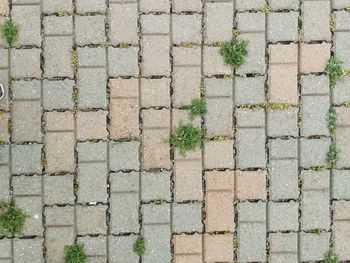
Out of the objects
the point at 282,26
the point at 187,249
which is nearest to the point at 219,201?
the point at 187,249

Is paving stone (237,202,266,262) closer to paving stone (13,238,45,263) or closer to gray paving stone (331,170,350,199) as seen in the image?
gray paving stone (331,170,350,199)

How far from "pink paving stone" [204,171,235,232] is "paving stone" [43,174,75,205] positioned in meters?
1.16

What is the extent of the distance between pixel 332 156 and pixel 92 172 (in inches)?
80.6

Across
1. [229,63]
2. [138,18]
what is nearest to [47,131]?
[138,18]

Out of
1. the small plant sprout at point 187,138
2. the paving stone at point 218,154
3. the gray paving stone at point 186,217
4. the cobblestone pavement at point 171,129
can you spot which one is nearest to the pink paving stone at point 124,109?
the cobblestone pavement at point 171,129

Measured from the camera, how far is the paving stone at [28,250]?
553 cm

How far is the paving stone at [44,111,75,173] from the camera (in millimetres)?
5516

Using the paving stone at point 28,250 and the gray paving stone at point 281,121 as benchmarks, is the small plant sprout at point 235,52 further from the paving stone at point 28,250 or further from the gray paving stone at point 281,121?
the paving stone at point 28,250

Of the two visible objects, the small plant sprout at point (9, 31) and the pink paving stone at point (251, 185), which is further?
the pink paving stone at point (251, 185)

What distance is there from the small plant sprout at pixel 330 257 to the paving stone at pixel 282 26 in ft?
6.09

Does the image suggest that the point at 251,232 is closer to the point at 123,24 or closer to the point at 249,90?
the point at 249,90

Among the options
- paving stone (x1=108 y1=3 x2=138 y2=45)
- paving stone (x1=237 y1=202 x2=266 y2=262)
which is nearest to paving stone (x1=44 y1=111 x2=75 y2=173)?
paving stone (x1=108 y1=3 x2=138 y2=45)

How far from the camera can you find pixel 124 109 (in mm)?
5539

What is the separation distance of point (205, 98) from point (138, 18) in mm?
886
